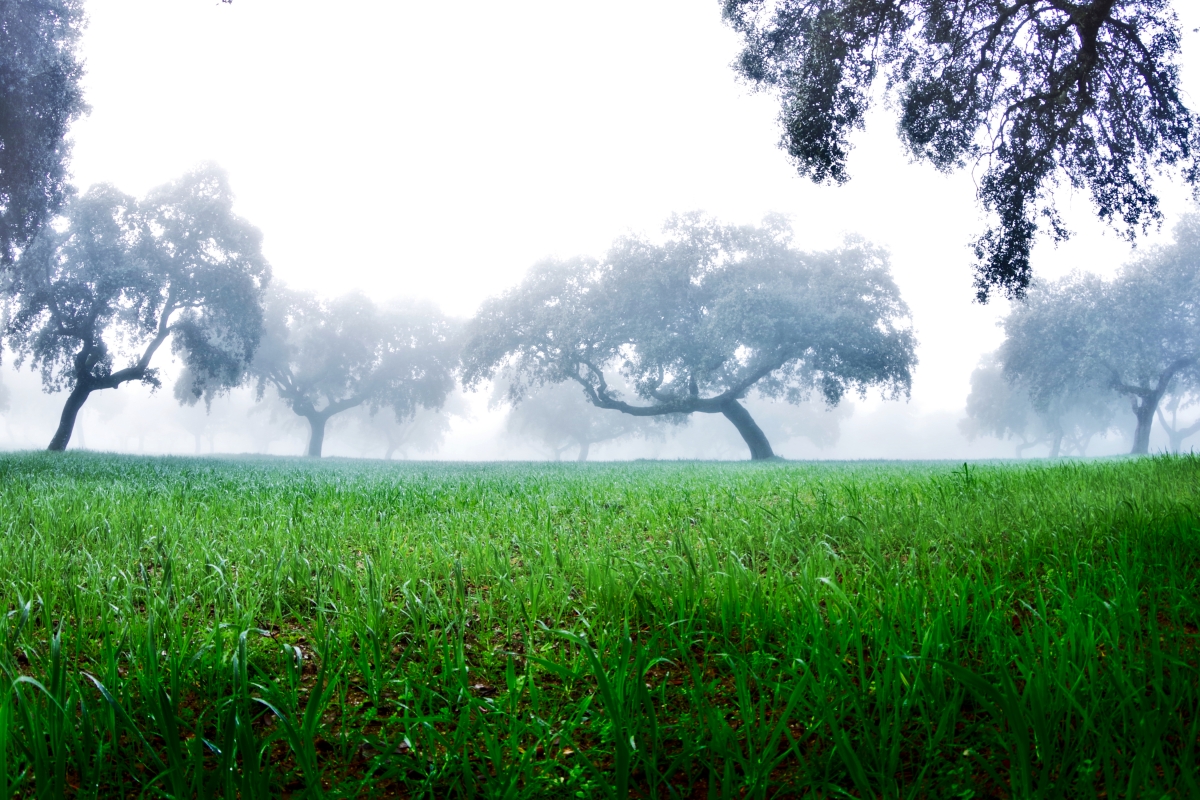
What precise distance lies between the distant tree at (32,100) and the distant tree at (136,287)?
7983 mm

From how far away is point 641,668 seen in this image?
6.36 feet

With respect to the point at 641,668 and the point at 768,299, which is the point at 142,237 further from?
the point at 641,668

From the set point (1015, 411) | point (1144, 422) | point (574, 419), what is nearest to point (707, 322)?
point (1144, 422)

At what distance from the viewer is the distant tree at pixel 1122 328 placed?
1135 inches

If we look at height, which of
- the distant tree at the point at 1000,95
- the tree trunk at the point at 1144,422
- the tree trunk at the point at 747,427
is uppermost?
the distant tree at the point at 1000,95

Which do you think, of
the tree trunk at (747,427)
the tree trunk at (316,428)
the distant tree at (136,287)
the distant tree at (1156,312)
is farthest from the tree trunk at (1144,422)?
the tree trunk at (316,428)

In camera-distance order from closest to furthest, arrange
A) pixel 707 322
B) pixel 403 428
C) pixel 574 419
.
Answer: pixel 707 322 → pixel 574 419 → pixel 403 428

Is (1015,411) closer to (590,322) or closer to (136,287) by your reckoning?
(590,322)

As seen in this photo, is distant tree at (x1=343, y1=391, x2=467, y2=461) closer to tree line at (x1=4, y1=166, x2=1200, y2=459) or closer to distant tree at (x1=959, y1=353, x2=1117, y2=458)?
tree line at (x1=4, y1=166, x2=1200, y2=459)

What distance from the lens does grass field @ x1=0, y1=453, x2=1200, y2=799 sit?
1650mm

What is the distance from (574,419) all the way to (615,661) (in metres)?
52.4

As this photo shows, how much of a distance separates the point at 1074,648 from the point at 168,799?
2.76 m

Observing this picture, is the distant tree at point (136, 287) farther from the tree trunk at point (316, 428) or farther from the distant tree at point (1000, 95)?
the distant tree at point (1000, 95)

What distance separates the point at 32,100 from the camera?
42.0 feet
